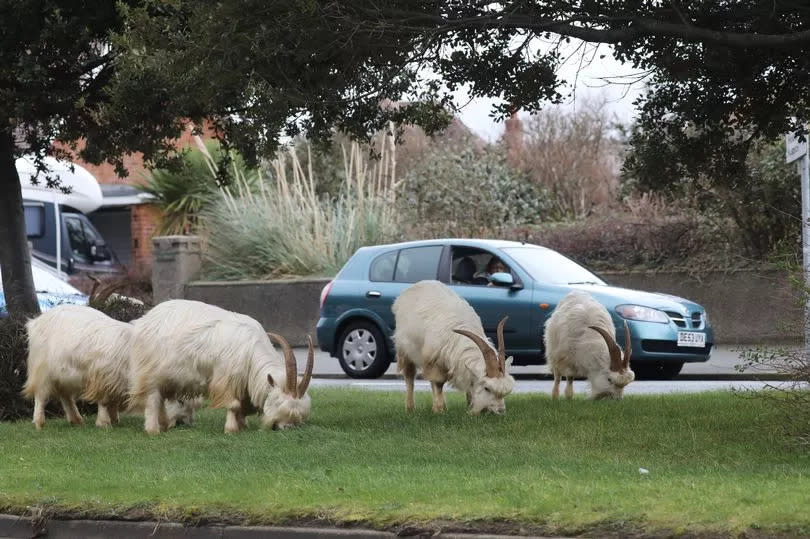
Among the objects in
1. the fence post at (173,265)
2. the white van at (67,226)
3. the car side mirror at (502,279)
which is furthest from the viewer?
the white van at (67,226)

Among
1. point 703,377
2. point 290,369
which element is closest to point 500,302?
point 703,377

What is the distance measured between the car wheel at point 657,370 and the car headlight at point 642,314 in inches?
38.7

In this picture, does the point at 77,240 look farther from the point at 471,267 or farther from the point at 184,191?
the point at 471,267

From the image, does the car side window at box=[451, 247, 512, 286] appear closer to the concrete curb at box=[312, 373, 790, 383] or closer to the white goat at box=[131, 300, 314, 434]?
the concrete curb at box=[312, 373, 790, 383]

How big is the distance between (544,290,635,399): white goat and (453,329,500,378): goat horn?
4.17 ft

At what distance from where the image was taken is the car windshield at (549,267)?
17.3m

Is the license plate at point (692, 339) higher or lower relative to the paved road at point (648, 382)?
higher

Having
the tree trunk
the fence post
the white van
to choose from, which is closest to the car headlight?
the tree trunk

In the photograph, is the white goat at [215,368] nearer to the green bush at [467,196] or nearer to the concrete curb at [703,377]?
the concrete curb at [703,377]

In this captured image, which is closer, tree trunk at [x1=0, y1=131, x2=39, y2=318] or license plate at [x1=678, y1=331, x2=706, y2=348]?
tree trunk at [x1=0, y1=131, x2=39, y2=318]

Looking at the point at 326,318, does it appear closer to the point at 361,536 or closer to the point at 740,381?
the point at 740,381

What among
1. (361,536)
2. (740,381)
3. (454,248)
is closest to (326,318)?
(454,248)

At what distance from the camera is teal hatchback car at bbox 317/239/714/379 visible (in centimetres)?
1650

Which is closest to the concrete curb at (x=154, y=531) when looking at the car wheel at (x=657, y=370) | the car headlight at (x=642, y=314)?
the car headlight at (x=642, y=314)
